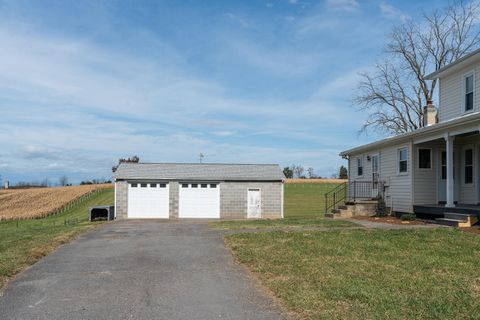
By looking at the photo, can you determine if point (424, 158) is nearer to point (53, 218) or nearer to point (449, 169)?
point (449, 169)

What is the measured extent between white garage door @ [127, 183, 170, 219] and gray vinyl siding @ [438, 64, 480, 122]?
616 inches

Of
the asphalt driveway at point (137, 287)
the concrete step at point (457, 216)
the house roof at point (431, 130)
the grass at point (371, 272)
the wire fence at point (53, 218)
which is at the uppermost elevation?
the house roof at point (431, 130)

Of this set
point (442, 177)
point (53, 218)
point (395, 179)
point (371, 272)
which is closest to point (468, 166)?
point (442, 177)

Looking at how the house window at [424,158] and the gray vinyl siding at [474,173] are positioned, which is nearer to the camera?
the gray vinyl siding at [474,173]

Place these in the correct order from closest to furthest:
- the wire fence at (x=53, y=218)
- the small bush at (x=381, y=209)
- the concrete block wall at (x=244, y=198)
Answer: the small bush at (x=381, y=209) < the concrete block wall at (x=244, y=198) < the wire fence at (x=53, y=218)

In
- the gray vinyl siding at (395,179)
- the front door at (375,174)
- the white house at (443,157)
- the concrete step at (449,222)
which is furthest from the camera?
the front door at (375,174)

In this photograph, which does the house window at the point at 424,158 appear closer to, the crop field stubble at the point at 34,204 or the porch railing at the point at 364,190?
the porch railing at the point at 364,190

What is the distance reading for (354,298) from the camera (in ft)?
20.3

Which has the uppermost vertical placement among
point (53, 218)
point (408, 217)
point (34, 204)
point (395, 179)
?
point (395, 179)

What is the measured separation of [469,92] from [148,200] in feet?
58.0

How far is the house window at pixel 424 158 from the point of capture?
1836 cm

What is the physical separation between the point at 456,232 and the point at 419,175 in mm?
5928

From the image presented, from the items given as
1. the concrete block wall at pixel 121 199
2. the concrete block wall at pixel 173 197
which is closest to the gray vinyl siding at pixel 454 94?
the concrete block wall at pixel 173 197

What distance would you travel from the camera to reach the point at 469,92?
1745 centimetres
